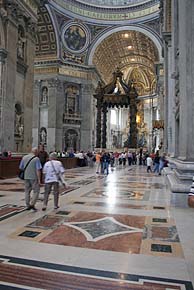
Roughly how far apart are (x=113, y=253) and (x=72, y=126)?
26838 mm

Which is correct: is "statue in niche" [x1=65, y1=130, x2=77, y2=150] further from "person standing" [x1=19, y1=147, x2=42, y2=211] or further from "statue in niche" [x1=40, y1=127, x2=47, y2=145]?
"person standing" [x1=19, y1=147, x2=42, y2=211]

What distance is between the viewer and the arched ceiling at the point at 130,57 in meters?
32.0

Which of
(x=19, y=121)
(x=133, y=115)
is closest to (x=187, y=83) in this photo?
(x=19, y=121)

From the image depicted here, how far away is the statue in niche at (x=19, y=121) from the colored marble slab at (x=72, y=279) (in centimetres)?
1288

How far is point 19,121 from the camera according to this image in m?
15.4

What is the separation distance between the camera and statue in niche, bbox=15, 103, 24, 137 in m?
15.1

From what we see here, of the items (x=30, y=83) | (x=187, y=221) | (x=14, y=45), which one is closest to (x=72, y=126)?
(x=30, y=83)

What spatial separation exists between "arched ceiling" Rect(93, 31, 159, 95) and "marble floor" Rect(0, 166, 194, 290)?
2813cm

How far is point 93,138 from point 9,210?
26237 mm

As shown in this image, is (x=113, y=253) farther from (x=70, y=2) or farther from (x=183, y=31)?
(x=70, y=2)

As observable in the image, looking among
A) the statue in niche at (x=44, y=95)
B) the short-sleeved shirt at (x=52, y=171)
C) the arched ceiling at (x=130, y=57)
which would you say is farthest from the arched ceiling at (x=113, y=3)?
the short-sleeved shirt at (x=52, y=171)

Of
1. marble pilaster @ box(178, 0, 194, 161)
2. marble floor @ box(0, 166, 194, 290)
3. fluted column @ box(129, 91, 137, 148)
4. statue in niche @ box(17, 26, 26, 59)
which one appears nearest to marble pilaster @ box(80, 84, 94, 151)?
fluted column @ box(129, 91, 137, 148)

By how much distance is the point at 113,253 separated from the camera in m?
3.20

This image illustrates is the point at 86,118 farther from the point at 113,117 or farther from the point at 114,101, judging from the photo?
the point at 113,117
